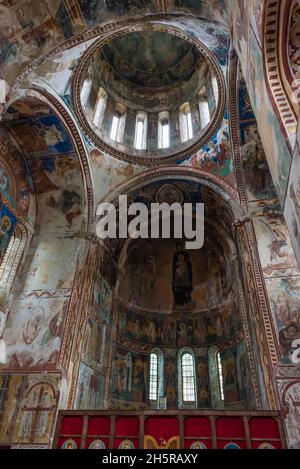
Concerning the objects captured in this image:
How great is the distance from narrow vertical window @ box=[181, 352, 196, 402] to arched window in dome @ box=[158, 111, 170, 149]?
32.6ft

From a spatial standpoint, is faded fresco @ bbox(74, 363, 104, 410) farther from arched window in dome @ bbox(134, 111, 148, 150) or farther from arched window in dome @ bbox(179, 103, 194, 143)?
arched window in dome @ bbox(179, 103, 194, 143)

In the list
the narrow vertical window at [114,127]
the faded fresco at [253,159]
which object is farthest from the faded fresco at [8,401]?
the narrow vertical window at [114,127]

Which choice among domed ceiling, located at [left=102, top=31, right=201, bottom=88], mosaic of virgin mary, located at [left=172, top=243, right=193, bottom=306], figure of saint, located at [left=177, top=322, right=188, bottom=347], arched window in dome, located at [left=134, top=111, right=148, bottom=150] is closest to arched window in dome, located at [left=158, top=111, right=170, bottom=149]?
arched window in dome, located at [left=134, top=111, right=148, bottom=150]

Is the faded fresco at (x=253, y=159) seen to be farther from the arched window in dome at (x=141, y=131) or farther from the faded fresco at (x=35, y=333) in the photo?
the faded fresco at (x=35, y=333)

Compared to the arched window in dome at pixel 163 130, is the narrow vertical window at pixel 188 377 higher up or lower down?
lower down

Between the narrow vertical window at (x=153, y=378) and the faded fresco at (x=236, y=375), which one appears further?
the narrow vertical window at (x=153, y=378)

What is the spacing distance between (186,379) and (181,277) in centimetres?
499

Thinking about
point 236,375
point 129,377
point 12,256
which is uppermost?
point 12,256

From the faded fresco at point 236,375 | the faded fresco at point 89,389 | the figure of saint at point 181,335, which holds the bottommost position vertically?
the faded fresco at point 89,389

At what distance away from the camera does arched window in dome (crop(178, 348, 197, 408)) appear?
13.4m

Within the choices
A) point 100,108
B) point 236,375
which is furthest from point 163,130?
point 236,375

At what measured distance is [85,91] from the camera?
13.9 m

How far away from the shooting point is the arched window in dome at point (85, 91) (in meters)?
13.5

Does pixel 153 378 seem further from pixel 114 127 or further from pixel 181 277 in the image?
pixel 114 127
